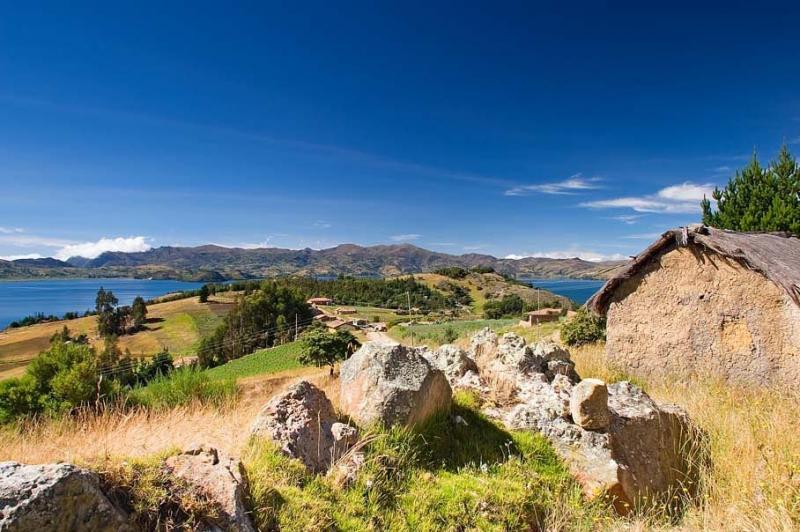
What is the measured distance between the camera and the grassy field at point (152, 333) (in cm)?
7769

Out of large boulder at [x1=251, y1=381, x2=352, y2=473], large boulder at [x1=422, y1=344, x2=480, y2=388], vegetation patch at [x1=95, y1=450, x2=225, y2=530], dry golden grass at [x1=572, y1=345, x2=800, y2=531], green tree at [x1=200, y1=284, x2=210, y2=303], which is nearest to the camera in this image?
vegetation patch at [x1=95, y1=450, x2=225, y2=530]

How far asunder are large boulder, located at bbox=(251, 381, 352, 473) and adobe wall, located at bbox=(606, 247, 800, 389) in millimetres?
10004

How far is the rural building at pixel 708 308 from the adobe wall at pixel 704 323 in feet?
0.06

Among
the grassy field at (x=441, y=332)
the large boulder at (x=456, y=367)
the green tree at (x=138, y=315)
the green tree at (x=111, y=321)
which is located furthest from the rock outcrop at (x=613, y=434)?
the green tree at (x=138, y=315)

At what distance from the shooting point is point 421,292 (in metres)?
122

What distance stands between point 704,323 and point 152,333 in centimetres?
10415

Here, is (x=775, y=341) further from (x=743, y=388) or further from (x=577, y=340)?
(x=577, y=340)

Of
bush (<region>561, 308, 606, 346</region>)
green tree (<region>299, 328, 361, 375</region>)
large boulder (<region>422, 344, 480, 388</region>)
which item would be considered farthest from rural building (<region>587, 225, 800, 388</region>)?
green tree (<region>299, 328, 361, 375</region>)

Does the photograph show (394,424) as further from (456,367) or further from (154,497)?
(456,367)

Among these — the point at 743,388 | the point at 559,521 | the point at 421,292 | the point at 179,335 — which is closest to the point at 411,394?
the point at 559,521

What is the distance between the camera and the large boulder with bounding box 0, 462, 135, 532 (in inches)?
85.6

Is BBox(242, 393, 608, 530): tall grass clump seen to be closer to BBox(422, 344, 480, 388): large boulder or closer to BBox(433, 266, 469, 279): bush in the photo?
BBox(422, 344, 480, 388): large boulder

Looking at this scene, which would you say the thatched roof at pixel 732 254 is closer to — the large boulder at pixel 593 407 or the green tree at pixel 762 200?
the large boulder at pixel 593 407

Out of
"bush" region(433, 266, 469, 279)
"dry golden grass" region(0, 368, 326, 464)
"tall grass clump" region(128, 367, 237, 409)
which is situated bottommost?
"bush" region(433, 266, 469, 279)
